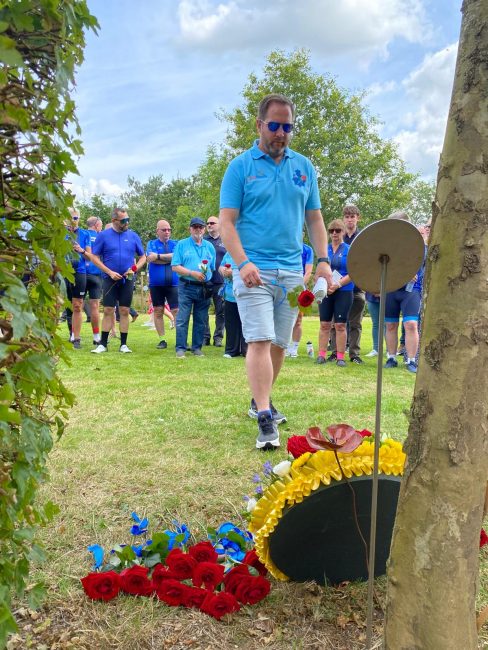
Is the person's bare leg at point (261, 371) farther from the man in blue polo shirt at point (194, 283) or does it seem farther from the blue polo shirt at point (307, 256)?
the blue polo shirt at point (307, 256)

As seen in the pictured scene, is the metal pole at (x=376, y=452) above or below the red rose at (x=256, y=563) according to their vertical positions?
above

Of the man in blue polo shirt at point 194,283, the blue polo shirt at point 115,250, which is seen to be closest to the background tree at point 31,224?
the man in blue polo shirt at point 194,283

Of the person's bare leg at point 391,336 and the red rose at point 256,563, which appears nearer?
the red rose at point 256,563

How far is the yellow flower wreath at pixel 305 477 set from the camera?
1593 mm

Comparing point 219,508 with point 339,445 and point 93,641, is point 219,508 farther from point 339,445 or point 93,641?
point 339,445

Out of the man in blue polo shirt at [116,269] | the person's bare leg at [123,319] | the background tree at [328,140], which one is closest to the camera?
the man in blue polo shirt at [116,269]

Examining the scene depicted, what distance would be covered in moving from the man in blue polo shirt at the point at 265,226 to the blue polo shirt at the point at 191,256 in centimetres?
420

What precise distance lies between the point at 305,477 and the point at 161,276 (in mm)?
6770

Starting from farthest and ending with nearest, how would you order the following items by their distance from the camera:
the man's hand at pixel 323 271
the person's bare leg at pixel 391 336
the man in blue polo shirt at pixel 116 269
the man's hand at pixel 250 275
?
the man in blue polo shirt at pixel 116 269, the person's bare leg at pixel 391 336, the man's hand at pixel 323 271, the man's hand at pixel 250 275

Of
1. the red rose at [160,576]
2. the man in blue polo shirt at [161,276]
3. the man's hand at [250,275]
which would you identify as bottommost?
the red rose at [160,576]

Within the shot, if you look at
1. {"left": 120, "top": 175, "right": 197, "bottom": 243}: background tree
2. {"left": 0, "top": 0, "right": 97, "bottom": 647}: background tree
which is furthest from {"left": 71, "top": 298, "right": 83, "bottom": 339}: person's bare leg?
{"left": 120, "top": 175, "right": 197, "bottom": 243}: background tree

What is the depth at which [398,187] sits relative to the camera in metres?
27.5

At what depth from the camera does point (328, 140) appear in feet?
83.8

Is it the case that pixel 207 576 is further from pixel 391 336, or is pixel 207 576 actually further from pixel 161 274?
pixel 161 274
